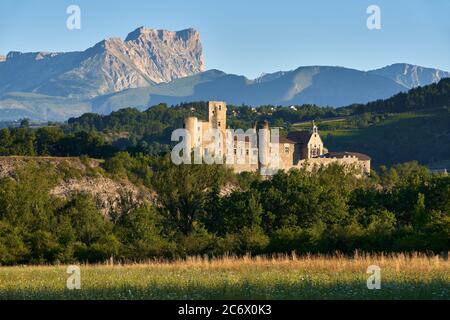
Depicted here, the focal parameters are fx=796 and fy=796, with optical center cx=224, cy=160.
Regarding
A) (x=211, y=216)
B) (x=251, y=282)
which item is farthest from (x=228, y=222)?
(x=251, y=282)

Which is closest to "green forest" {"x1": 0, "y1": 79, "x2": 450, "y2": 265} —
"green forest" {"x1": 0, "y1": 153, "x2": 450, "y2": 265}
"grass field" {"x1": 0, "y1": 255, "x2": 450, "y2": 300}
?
"green forest" {"x1": 0, "y1": 153, "x2": 450, "y2": 265}

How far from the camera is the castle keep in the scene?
82375 millimetres

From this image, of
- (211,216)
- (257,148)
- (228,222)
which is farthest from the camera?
(257,148)

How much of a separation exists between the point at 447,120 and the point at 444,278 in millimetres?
122637

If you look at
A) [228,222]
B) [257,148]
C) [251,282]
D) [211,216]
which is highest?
[257,148]

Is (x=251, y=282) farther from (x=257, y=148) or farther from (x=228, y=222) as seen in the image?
(x=257, y=148)

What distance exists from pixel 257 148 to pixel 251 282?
7478 cm

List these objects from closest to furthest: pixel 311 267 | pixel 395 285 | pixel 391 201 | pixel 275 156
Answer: pixel 395 285
pixel 311 267
pixel 391 201
pixel 275 156

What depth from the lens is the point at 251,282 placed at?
15.4 metres

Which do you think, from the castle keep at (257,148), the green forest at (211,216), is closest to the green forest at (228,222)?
the green forest at (211,216)
